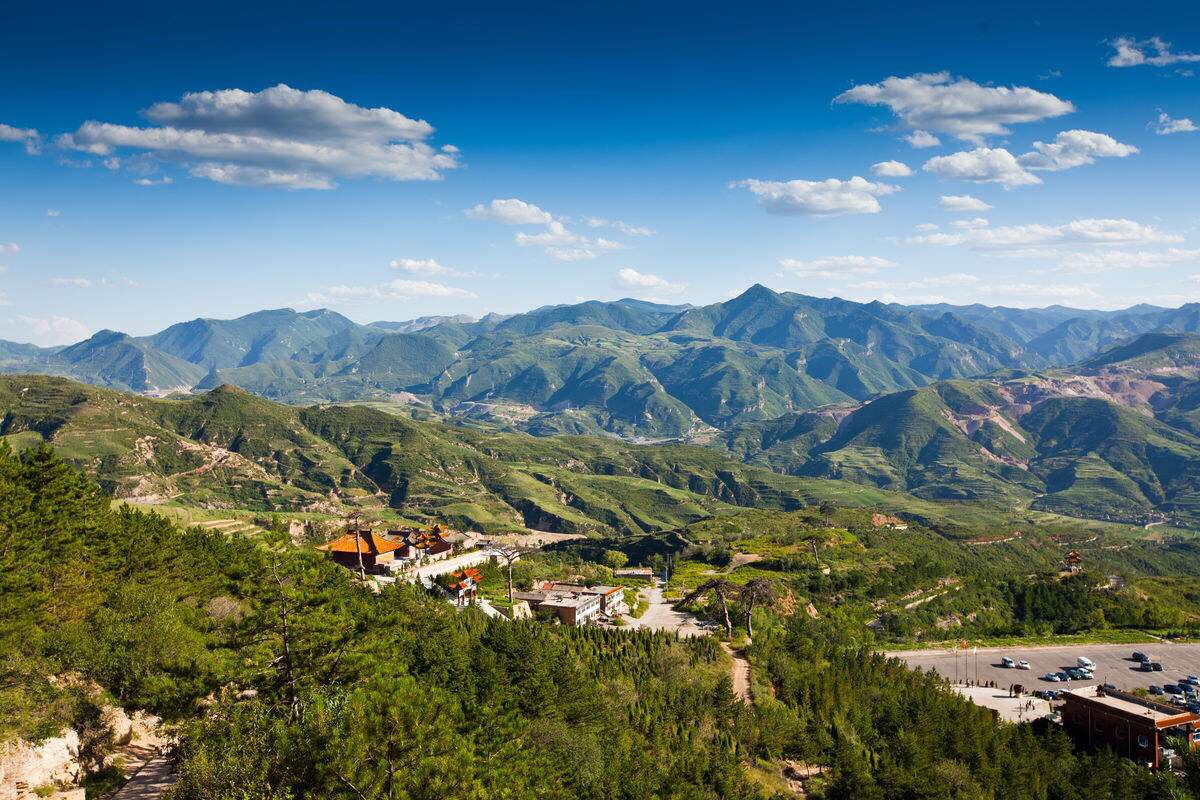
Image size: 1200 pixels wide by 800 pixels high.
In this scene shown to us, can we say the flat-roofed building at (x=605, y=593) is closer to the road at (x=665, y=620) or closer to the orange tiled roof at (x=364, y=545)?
the road at (x=665, y=620)

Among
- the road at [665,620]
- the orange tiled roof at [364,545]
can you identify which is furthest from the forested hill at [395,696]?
the orange tiled roof at [364,545]

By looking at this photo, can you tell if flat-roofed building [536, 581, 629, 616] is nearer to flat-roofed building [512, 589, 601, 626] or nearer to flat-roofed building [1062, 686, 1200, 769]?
flat-roofed building [512, 589, 601, 626]

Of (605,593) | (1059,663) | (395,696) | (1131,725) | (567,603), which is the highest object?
(395,696)

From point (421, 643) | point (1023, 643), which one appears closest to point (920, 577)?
point (1023, 643)

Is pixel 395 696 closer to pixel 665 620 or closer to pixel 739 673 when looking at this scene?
pixel 739 673

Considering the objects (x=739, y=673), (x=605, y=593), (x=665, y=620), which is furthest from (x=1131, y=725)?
(x=605, y=593)

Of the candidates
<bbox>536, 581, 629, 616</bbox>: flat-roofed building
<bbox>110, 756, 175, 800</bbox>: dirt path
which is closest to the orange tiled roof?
<bbox>536, 581, 629, 616</bbox>: flat-roofed building
